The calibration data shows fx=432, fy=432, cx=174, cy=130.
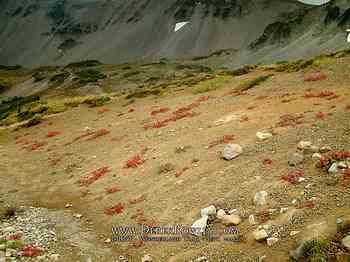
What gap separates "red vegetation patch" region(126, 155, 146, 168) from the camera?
2345cm

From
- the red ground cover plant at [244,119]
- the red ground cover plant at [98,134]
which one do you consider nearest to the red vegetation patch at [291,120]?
the red ground cover plant at [244,119]

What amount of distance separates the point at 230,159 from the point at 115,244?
267 inches

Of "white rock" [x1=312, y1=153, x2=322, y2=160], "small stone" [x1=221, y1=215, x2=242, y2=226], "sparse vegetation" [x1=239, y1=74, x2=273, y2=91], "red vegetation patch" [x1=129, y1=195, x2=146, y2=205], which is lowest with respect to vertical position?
"sparse vegetation" [x1=239, y1=74, x2=273, y2=91]

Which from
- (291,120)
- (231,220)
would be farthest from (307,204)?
(291,120)

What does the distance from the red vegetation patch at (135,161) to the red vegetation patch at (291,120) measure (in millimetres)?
7598

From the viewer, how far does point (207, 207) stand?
15.8 metres

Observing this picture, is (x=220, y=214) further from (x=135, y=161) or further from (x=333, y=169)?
(x=135, y=161)

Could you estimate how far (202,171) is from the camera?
19391 mm

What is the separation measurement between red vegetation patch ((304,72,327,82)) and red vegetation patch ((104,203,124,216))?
19.2m

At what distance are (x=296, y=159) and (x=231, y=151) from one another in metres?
3.69

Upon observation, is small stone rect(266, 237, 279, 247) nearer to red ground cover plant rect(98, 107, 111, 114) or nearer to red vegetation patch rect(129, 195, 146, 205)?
red vegetation patch rect(129, 195, 146, 205)

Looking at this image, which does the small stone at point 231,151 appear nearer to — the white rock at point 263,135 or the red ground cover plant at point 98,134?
the white rock at point 263,135

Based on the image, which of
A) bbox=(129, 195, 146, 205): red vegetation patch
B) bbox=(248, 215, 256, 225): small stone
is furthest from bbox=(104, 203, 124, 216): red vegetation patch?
bbox=(248, 215, 256, 225): small stone

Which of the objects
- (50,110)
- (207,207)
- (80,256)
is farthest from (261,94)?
(50,110)
